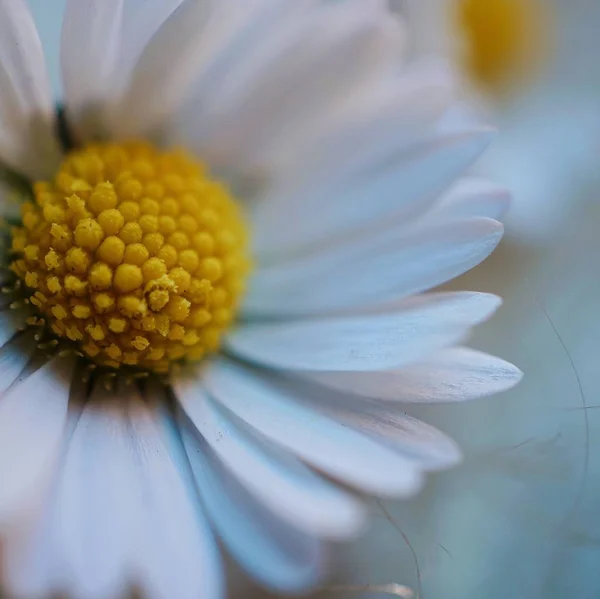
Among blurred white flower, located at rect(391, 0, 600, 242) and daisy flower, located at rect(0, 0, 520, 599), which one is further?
blurred white flower, located at rect(391, 0, 600, 242)

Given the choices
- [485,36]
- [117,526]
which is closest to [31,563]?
[117,526]

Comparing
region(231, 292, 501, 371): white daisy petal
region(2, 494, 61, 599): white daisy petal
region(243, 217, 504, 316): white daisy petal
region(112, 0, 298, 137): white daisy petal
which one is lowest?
region(231, 292, 501, 371): white daisy petal

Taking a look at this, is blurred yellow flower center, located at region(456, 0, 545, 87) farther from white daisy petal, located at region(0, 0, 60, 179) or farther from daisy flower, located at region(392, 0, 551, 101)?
white daisy petal, located at region(0, 0, 60, 179)

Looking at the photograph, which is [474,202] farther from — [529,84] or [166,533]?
[529,84]

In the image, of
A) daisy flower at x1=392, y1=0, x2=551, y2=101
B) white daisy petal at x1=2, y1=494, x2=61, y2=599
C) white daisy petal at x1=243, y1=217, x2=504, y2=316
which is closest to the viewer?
white daisy petal at x1=2, y1=494, x2=61, y2=599

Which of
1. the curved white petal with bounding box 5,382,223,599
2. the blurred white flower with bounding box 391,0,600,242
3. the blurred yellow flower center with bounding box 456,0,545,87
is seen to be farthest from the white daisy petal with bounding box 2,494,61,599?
the blurred yellow flower center with bounding box 456,0,545,87

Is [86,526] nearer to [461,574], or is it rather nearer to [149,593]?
[149,593]
